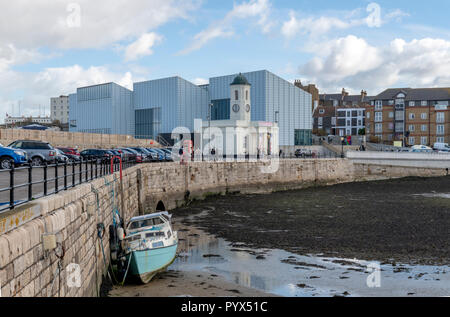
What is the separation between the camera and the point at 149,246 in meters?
15.1

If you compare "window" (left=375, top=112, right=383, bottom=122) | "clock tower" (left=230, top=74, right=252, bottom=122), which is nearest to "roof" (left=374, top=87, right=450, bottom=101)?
"window" (left=375, top=112, right=383, bottom=122)

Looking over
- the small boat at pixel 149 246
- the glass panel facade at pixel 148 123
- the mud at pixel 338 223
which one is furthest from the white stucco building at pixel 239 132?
the small boat at pixel 149 246

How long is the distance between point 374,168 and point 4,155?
1898 inches

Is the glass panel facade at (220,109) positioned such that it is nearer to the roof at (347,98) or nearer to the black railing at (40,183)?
the roof at (347,98)

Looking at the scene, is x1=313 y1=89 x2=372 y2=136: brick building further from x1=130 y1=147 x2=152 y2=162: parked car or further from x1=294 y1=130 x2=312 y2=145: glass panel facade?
x1=130 y1=147 x2=152 y2=162: parked car

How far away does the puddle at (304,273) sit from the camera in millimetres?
14008

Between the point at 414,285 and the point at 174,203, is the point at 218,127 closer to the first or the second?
the point at 174,203

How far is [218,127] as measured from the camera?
197 feet

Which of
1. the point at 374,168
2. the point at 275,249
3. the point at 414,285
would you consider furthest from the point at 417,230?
the point at 374,168

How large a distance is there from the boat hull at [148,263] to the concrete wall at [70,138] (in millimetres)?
25647

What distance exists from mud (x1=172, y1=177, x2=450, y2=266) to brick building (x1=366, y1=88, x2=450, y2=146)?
165ft

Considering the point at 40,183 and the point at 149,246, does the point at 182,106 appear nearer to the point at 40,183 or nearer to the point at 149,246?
the point at 149,246

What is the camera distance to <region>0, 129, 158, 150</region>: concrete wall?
4088 cm
